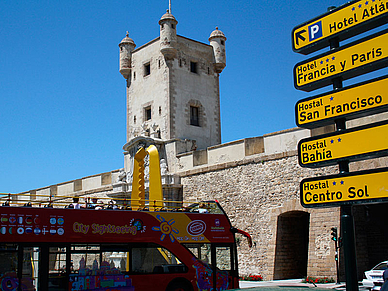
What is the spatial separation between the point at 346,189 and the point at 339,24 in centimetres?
284

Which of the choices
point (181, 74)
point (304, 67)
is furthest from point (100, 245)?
point (181, 74)

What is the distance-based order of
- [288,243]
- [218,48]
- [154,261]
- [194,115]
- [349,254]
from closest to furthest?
[349,254], [154,261], [288,243], [194,115], [218,48]

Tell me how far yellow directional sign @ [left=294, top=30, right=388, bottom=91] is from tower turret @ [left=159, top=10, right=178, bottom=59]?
20.3 m

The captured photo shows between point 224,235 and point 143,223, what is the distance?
2781 mm

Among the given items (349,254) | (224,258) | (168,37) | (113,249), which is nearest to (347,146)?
(349,254)

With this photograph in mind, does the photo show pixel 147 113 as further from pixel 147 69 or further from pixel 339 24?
pixel 339 24

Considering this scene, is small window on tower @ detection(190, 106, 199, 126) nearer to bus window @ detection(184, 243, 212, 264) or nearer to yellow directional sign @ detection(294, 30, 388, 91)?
bus window @ detection(184, 243, 212, 264)

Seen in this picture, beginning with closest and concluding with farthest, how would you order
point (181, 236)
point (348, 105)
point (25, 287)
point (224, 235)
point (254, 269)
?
point (348, 105) < point (25, 287) < point (181, 236) < point (224, 235) < point (254, 269)

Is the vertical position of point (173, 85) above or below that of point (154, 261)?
above

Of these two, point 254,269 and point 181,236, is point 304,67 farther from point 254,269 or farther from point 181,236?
point 254,269

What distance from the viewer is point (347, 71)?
7543 millimetres

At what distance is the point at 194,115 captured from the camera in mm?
29297

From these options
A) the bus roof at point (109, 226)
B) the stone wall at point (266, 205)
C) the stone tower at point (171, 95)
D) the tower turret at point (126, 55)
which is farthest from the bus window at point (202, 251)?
the tower turret at point (126, 55)

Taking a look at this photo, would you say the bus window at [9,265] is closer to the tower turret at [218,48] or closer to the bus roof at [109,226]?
the bus roof at [109,226]
